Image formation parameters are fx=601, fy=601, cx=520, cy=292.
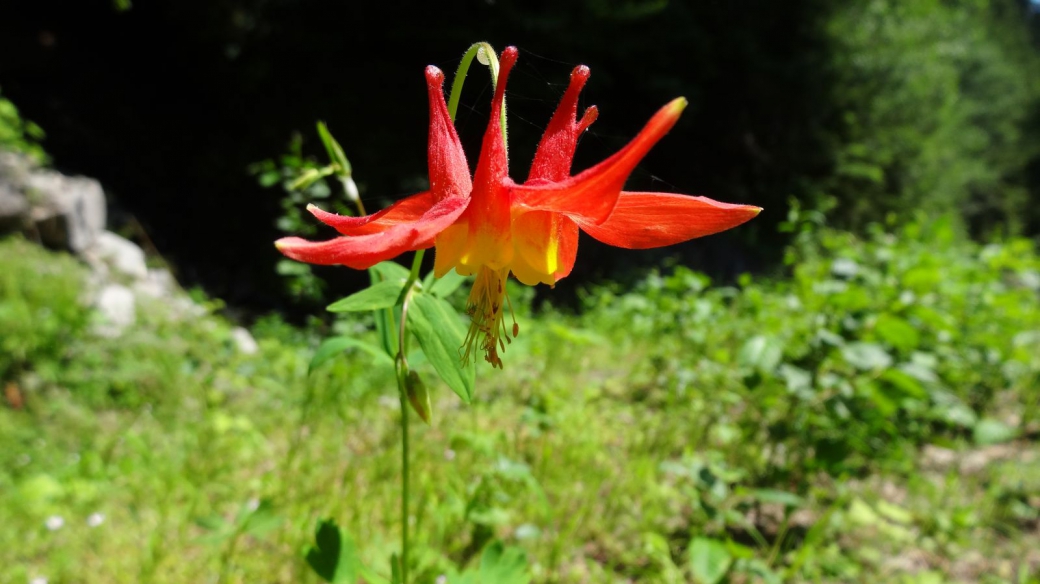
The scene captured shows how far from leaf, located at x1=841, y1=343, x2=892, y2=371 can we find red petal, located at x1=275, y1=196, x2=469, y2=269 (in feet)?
5.03

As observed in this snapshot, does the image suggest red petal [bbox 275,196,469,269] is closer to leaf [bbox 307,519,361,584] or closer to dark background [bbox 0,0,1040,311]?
leaf [bbox 307,519,361,584]

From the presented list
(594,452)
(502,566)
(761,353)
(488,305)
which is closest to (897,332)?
(761,353)

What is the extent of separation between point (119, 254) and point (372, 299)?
491 cm

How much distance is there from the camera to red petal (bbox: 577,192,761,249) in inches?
26.5

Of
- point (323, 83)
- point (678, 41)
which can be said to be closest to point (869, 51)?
point (678, 41)

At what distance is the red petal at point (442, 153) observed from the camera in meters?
0.76

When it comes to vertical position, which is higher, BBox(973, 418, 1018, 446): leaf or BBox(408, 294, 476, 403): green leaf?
BBox(408, 294, 476, 403): green leaf

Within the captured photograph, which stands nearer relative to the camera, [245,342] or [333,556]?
[333,556]

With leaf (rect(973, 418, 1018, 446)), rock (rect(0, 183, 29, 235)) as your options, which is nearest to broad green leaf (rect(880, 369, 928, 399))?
leaf (rect(973, 418, 1018, 446))

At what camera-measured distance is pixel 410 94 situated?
252 inches

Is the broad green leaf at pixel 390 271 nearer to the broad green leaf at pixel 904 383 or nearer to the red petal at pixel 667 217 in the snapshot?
the red petal at pixel 667 217

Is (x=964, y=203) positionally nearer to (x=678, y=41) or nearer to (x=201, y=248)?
(x=678, y=41)

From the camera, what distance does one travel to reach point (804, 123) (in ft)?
26.0

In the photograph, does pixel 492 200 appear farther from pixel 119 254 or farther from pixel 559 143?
pixel 119 254
